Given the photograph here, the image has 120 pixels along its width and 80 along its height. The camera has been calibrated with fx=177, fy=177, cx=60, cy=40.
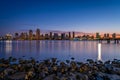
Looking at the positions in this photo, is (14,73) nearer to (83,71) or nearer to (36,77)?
(36,77)

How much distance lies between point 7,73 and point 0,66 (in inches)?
148

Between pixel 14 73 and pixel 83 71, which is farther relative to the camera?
pixel 83 71

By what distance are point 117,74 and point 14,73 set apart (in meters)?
8.35

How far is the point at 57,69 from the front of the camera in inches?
604

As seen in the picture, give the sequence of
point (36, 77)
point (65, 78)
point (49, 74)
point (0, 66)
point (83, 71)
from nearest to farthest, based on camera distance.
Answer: point (65, 78), point (36, 77), point (49, 74), point (83, 71), point (0, 66)

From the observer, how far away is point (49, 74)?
13828mm

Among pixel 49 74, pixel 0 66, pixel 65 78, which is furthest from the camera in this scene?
pixel 0 66

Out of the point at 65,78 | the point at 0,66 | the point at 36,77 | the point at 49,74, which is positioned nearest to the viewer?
the point at 65,78

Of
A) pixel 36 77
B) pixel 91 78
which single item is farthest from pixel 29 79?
pixel 91 78

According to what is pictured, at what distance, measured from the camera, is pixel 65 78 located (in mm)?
11672

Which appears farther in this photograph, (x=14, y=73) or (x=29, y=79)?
(x=14, y=73)

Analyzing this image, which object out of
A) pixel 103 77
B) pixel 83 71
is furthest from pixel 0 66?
pixel 103 77

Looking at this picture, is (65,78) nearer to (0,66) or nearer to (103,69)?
(103,69)

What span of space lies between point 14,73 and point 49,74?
9.11 ft
